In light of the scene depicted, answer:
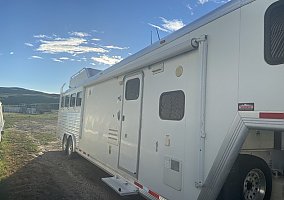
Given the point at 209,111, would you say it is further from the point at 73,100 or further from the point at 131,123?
the point at 73,100

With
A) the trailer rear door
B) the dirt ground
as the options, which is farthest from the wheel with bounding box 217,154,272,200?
the dirt ground

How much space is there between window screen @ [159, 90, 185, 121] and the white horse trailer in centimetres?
1

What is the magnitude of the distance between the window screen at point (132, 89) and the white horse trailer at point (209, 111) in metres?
0.02

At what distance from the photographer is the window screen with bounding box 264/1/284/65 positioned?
9.16 ft

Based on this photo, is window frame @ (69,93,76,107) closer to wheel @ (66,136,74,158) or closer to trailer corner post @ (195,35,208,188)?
wheel @ (66,136,74,158)

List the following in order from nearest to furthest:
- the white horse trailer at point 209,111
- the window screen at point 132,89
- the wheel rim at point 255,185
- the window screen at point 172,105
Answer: the white horse trailer at point 209,111
the wheel rim at point 255,185
the window screen at point 172,105
the window screen at point 132,89

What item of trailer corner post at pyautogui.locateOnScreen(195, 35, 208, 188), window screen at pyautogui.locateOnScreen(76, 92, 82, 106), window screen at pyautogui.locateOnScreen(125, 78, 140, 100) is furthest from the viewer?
window screen at pyautogui.locateOnScreen(76, 92, 82, 106)

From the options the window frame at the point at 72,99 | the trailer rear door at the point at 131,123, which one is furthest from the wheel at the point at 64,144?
the trailer rear door at the point at 131,123

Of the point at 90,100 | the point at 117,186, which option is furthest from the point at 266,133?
the point at 90,100

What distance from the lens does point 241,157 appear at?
12.8ft

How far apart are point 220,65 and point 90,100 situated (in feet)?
19.1

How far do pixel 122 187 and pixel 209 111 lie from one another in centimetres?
276

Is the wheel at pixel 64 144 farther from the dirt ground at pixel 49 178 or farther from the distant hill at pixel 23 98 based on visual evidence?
the distant hill at pixel 23 98

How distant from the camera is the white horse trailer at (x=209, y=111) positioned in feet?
9.57
